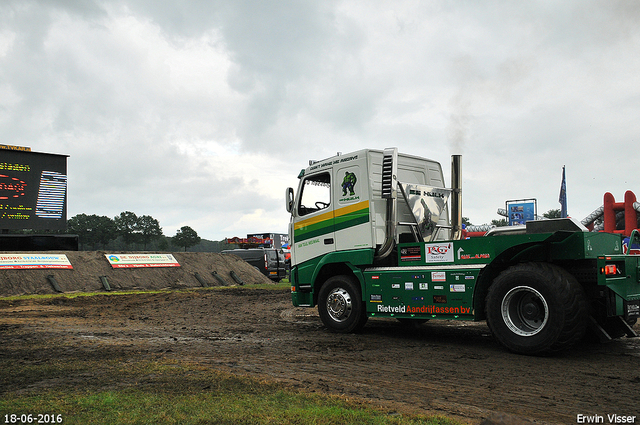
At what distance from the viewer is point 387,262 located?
382 inches

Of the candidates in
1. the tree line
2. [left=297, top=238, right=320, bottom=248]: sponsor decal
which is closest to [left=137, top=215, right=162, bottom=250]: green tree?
the tree line

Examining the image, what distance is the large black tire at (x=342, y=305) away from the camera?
32.6 feet

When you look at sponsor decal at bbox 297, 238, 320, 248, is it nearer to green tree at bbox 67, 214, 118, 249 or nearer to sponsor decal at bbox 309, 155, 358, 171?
sponsor decal at bbox 309, 155, 358, 171

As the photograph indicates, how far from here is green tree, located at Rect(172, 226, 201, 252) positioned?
3701 inches

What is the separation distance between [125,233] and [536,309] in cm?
8353

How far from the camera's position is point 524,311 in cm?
761

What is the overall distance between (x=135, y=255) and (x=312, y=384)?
784 inches

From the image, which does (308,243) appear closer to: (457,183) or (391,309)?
(391,309)

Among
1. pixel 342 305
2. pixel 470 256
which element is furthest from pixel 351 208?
pixel 470 256

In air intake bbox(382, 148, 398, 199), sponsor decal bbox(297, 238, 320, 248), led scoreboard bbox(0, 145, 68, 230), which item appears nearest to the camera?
air intake bbox(382, 148, 398, 199)

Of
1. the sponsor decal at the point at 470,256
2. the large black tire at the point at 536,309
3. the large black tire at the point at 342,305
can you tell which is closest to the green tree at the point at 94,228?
the large black tire at the point at 342,305

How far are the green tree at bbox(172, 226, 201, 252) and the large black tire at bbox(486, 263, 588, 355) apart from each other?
90.2 metres

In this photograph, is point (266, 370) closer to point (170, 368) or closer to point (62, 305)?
point (170, 368)

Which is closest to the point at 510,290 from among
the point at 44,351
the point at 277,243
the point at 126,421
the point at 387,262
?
the point at 387,262
